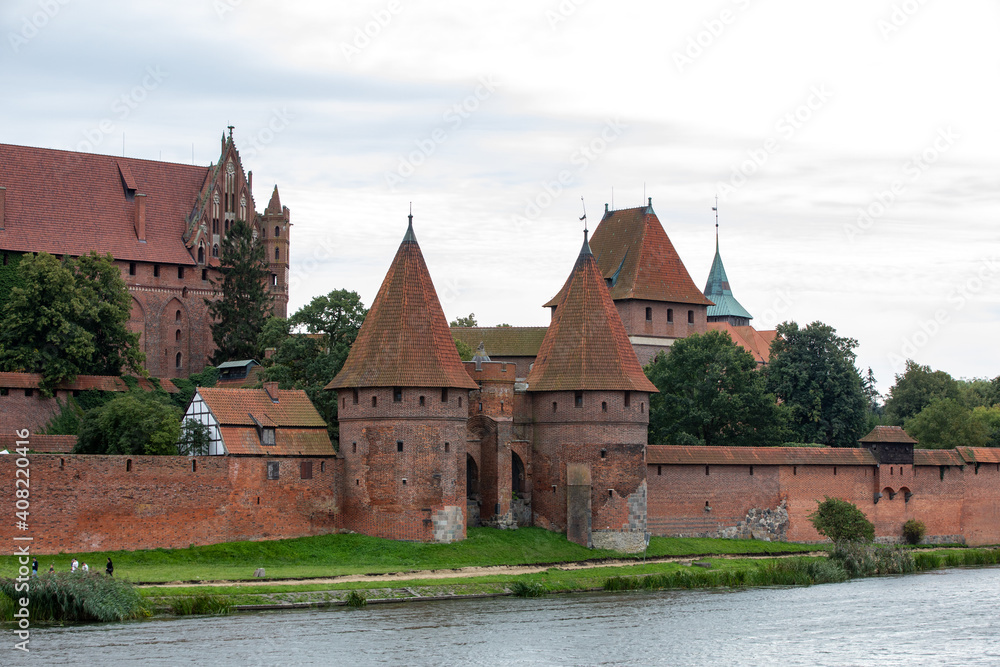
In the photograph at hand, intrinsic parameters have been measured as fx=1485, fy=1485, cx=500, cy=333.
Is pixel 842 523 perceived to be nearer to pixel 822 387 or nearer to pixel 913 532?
pixel 913 532

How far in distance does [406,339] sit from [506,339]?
19067mm

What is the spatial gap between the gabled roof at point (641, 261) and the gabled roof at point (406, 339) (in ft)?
62.5

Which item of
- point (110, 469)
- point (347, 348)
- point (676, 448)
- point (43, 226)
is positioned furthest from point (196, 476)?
point (43, 226)

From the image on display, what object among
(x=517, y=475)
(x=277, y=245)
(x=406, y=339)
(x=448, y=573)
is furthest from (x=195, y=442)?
(x=277, y=245)

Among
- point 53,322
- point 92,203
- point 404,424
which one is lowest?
point 404,424

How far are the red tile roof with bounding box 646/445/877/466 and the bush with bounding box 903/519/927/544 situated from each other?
2.74 meters

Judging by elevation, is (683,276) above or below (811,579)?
above

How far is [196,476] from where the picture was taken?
42.2 metres

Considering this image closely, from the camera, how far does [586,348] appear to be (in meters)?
48.0

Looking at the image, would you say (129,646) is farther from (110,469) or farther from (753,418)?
(753,418)

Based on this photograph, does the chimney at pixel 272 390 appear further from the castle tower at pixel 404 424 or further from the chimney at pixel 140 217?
the chimney at pixel 140 217

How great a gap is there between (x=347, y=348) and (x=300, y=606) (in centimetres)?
1590

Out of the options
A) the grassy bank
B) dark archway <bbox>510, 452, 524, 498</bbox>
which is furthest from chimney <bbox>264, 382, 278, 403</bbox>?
dark archway <bbox>510, 452, 524, 498</bbox>

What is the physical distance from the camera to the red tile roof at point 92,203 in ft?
198
